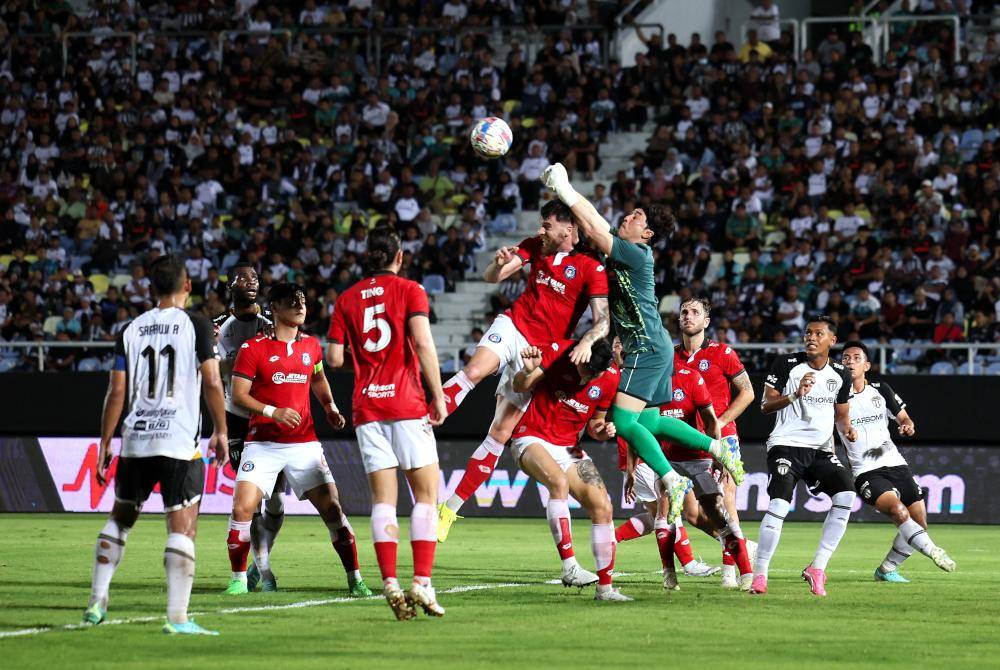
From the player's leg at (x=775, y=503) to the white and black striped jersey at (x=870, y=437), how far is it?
2.02 meters

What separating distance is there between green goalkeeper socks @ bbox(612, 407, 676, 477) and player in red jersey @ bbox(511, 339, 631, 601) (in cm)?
33

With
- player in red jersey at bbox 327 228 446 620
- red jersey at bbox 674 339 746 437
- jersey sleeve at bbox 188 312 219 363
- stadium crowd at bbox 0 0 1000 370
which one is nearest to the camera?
jersey sleeve at bbox 188 312 219 363

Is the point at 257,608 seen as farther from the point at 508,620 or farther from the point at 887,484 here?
the point at 887,484

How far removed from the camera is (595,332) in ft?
35.4

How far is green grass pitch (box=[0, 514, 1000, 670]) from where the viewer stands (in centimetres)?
788

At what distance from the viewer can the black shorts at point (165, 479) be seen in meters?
8.51

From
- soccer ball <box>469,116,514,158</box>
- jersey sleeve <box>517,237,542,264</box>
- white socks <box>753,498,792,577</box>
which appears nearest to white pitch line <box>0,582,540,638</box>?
white socks <box>753,498,792,577</box>

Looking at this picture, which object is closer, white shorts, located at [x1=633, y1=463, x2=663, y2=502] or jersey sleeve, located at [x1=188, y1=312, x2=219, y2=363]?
jersey sleeve, located at [x1=188, y1=312, x2=219, y2=363]

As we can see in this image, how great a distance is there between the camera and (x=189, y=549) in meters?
8.47

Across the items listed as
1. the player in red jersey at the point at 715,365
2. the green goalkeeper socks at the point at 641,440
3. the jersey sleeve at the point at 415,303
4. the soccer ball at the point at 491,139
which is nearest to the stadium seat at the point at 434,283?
the player in red jersey at the point at 715,365

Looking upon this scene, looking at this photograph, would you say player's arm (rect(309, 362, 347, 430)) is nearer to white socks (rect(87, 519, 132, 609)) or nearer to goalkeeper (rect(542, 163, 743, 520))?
goalkeeper (rect(542, 163, 743, 520))

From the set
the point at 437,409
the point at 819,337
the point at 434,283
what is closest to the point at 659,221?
the point at 819,337

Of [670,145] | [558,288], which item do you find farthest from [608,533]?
[670,145]

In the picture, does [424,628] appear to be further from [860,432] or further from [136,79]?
[136,79]
